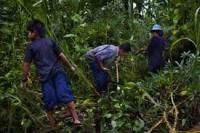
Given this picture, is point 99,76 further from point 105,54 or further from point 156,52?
point 156,52

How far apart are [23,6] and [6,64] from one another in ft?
2.86

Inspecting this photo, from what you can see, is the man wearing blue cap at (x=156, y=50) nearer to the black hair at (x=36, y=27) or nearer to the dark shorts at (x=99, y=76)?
the dark shorts at (x=99, y=76)

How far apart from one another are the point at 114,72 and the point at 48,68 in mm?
1881

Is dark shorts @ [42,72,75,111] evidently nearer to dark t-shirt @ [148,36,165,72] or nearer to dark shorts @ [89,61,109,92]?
dark shorts @ [89,61,109,92]

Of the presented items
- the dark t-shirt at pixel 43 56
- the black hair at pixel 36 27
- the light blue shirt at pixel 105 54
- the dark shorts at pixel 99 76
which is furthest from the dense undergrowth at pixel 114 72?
the black hair at pixel 36 27

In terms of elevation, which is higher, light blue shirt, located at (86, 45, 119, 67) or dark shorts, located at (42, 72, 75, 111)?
light blue shirt, located at (86, 45, 119, 67)

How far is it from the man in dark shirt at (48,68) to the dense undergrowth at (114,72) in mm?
362

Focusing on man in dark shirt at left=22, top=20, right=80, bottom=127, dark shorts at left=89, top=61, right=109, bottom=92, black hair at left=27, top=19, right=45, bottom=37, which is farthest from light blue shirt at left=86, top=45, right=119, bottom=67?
black hair at left=27, top=19, right=45, bottom=37

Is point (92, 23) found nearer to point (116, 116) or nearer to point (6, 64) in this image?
point (6, 64)

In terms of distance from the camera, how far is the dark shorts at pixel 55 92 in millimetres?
5480

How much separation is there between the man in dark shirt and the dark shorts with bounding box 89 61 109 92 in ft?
3.10

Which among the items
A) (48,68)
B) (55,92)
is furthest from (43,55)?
(55,92)

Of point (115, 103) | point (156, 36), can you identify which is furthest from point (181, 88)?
point (156, 36)

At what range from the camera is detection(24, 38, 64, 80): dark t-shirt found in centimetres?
549
